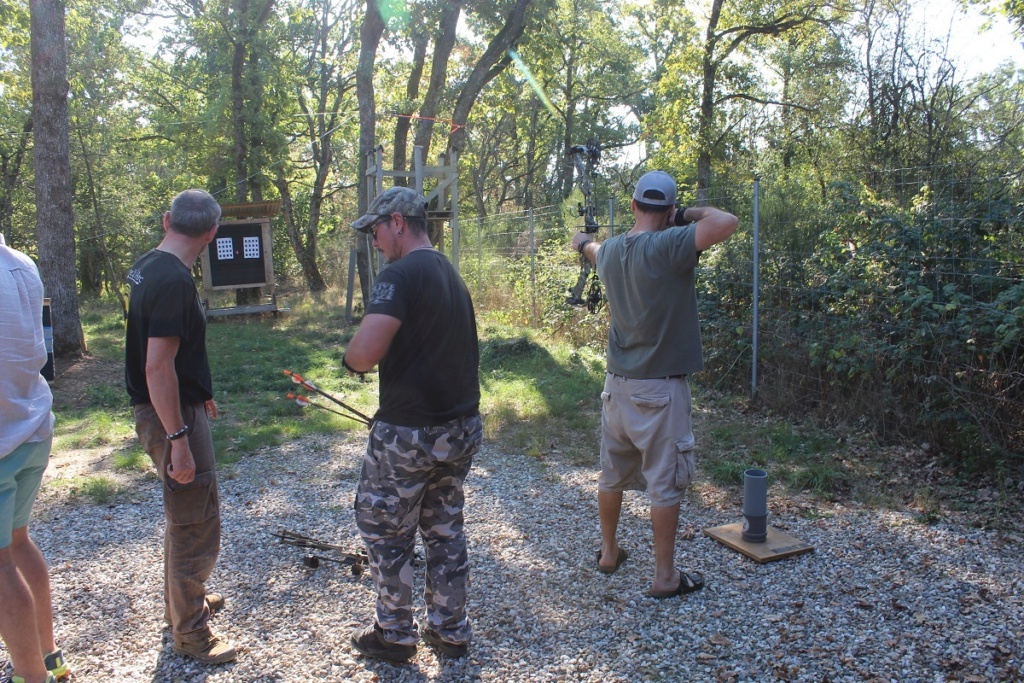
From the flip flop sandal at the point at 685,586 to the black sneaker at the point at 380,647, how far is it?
1199mm

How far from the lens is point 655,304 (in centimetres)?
342

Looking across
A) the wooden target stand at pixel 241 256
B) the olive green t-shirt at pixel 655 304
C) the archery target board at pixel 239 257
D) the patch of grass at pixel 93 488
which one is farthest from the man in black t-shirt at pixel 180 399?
the archery target board at pixel 239 257

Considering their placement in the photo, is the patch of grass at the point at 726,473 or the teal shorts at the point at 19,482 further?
the patch of grass at the point at 726,473

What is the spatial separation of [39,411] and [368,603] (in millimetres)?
1683

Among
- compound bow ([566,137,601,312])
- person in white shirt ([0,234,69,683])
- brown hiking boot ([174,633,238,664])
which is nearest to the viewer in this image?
person in white shirt ([0,234,69,683])

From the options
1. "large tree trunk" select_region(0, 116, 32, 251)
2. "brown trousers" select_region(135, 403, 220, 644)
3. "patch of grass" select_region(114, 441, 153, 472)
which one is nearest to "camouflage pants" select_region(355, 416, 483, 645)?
"brown trousers" select_region(135, 403, 220, 644)

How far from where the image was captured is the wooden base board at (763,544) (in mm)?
3926

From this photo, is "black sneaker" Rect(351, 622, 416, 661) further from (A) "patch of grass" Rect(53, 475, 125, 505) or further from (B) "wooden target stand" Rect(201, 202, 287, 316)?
(B) "wooden target stand" Rect(201, 202, 287, 316)

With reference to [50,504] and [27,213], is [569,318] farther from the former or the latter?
[27,213]

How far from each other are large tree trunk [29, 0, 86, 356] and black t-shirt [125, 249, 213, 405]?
7.61 m

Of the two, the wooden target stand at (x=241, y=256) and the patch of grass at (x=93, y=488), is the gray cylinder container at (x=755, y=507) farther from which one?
the wooden target stand at (x=241, y=256)

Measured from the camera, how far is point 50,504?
5.04 meters

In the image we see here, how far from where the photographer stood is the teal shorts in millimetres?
2561

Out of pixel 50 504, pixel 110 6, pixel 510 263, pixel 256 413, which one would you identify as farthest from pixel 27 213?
pixel 50 504
